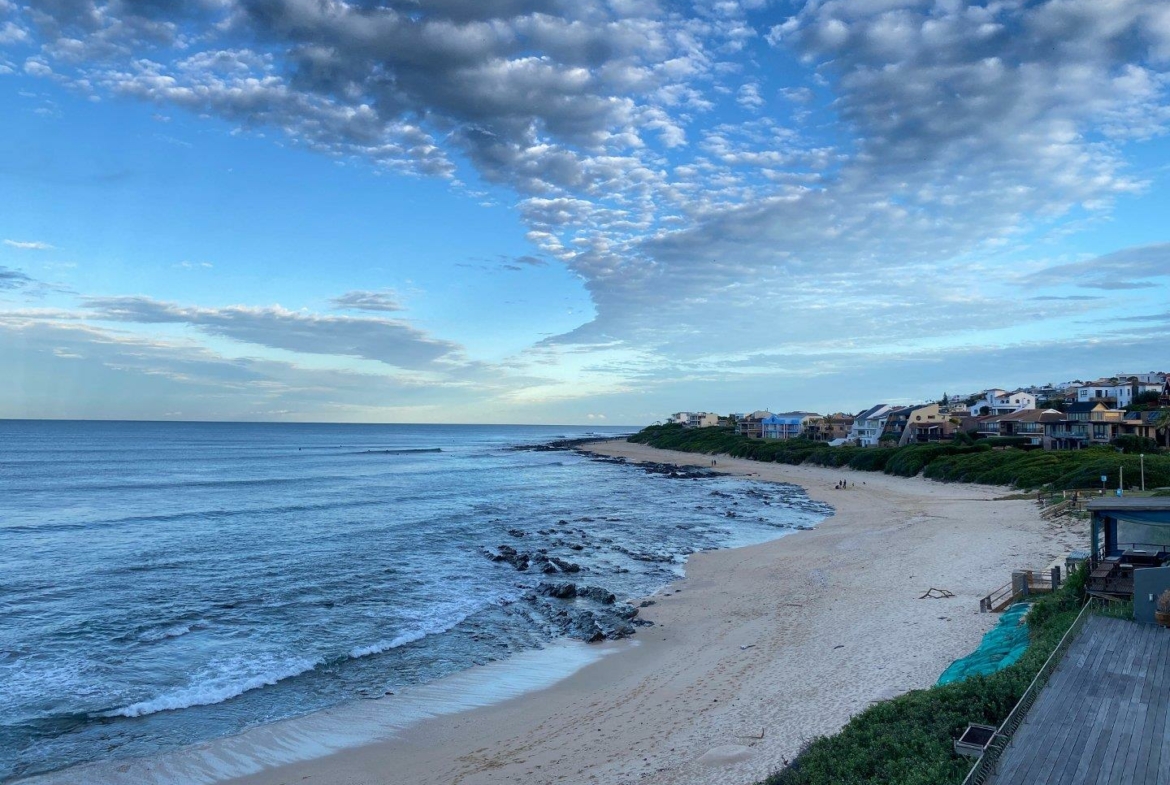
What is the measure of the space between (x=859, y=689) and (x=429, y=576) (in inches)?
795

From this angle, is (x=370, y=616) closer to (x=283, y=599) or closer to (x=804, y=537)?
(x=283, y=599)

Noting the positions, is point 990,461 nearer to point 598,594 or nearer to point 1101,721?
point 598,594

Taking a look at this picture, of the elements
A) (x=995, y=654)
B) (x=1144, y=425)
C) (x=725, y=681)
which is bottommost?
(x=725, y=681)

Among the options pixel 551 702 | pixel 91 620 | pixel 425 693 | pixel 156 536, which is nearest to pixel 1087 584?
pixel 551 702

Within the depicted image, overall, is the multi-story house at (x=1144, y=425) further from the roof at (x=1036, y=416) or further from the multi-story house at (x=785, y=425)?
the multi-story house at (x=785, y=425)

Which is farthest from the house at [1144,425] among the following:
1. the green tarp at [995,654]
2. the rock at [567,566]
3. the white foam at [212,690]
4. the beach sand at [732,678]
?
the white foam at [212,690]

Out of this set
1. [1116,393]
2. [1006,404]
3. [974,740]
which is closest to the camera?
[974,740]

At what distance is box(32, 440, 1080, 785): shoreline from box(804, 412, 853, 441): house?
9443 centimetres

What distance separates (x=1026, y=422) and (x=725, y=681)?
7876cm

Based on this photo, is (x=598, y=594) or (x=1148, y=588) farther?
(x=598, y=594)

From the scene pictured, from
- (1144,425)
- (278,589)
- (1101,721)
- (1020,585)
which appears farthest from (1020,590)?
(1144,425)

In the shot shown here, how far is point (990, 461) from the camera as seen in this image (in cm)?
6056

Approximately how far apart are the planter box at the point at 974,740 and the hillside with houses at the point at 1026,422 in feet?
217

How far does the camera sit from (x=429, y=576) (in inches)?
1192
